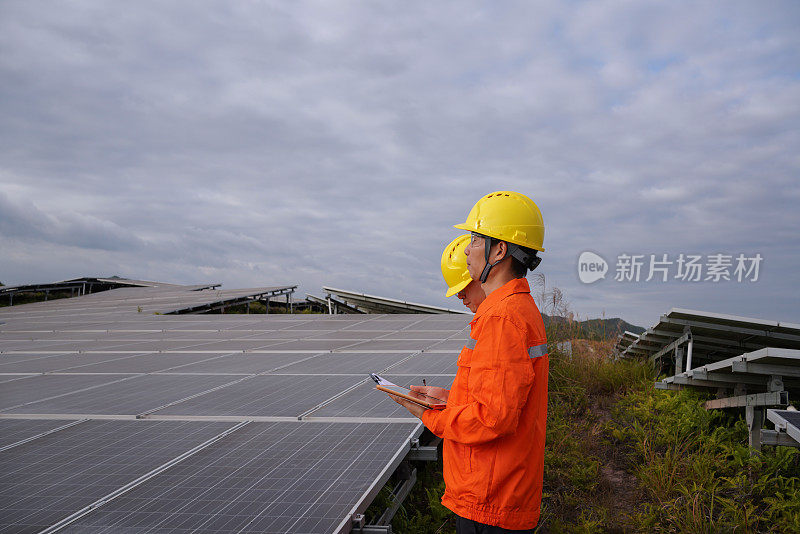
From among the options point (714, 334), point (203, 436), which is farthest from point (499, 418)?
point (714, 334)

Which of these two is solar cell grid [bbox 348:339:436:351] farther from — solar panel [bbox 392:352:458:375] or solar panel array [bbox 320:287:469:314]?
solar panel array [bbox 320:287:469:314]

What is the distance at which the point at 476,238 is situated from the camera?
275 cm

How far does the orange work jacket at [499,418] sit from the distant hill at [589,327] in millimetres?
7423

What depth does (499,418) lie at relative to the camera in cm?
220

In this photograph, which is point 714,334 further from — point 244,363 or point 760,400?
point 244,363

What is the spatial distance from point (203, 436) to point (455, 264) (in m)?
2.42

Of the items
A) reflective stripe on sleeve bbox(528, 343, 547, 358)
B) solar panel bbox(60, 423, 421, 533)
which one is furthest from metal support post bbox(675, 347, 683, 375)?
reflective stripe on sleeve bbox(528, 343, 547, 358)

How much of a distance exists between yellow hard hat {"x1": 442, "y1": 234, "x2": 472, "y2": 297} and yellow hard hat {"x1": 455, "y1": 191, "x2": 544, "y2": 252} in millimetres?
761

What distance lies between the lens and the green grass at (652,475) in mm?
4805

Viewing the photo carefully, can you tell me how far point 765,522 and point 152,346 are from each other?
9647mm

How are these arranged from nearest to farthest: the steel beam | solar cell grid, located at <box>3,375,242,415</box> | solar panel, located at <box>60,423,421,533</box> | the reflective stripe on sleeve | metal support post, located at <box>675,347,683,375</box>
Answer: the reflective stripe on sleeve
solar panel, located at <box>60,423,421,533</box>
solar cell grid, located at <box>3,375,242,415</box>
the steel beam
metal support post, located at <box>675,347,683,375</box>

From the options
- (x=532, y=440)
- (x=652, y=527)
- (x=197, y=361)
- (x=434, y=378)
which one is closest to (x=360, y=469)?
(x=532, y=440)

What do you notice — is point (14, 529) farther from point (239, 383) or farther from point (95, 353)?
point (95, 353)

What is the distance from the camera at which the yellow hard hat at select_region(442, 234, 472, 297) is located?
3.62 m
